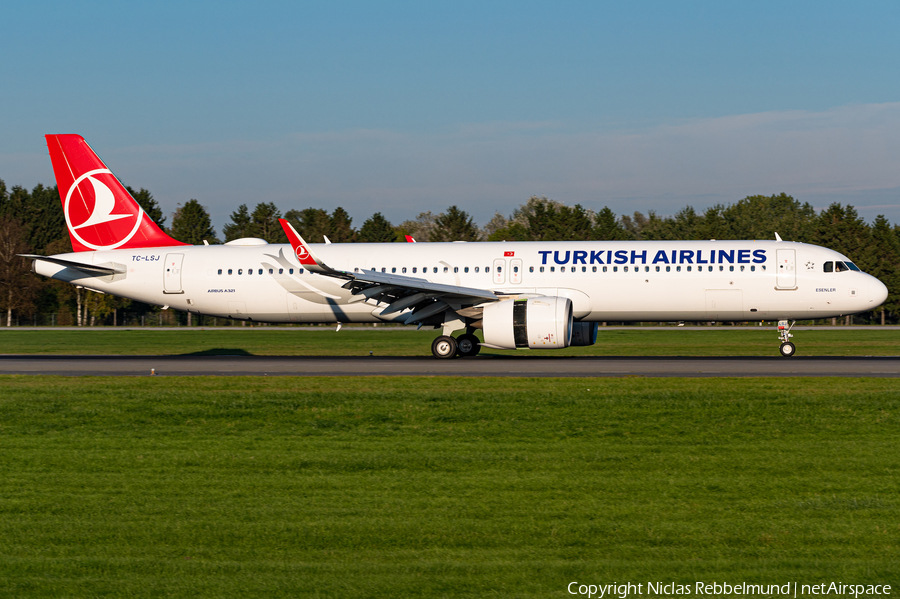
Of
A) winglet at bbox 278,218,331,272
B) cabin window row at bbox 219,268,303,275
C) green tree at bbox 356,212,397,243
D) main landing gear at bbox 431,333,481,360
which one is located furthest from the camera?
green tree at bbox 356,212,397,243

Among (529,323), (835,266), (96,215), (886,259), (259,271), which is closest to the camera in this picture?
(529,323)

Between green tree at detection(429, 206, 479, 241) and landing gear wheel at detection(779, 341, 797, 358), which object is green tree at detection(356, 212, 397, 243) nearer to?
green tree at detection(429, 206, 479, 241)

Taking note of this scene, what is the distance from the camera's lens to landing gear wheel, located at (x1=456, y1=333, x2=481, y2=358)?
27.8 meters

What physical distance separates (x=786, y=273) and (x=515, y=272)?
8.39 m

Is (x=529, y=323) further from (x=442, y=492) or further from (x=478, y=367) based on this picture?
(x=442, y=492)

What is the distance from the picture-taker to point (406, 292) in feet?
85.9

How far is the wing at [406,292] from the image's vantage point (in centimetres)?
2533

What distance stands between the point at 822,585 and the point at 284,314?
24448 millimetres

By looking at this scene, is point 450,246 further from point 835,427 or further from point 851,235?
point 851,235

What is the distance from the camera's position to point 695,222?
4242 inches

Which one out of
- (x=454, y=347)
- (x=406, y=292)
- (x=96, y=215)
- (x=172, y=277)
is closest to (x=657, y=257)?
(x=454, y=347)

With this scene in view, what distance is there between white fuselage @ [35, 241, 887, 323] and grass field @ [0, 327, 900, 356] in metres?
3.92

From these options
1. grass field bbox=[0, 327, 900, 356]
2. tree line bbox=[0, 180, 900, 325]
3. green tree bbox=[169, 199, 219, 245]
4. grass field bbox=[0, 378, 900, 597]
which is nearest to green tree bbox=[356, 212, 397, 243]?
tree line bbox=[0, 180, 900, 325]

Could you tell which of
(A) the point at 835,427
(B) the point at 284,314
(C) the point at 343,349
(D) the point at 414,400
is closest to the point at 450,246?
(B) the point at 284,314
